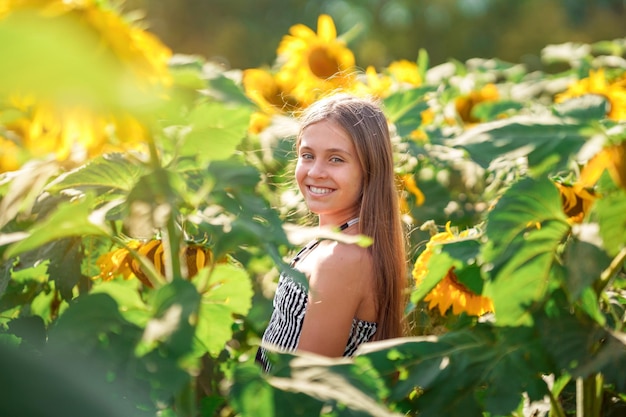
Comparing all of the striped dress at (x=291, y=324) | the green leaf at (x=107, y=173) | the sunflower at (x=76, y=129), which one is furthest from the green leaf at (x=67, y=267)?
the striped dress at (x=291, y=324)

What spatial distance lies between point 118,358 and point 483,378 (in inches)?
15.8

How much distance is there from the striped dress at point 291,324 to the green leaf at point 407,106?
17.5 inches

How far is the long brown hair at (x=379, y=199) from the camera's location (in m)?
1.35

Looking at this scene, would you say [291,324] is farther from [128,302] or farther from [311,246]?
[128,302]

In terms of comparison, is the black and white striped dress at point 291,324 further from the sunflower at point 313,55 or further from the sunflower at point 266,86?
the sunflower at point 313,55

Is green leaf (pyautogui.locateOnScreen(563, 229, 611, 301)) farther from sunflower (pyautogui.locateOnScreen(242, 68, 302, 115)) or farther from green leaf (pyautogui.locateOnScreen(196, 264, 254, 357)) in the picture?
sunflower (pyautogui.locateOnScreen(242, 68, 302, 115))

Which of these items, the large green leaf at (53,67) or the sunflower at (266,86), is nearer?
the large green leaf at (53,67)

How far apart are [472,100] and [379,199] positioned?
3.51 ft

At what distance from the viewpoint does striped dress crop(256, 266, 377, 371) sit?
4.38 feet

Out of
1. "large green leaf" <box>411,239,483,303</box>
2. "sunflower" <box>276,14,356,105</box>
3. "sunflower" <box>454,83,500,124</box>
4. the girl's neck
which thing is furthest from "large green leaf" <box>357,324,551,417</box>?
"sunflower" <box>276,14,356,105</box>

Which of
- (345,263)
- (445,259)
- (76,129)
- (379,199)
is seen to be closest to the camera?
(76,129)

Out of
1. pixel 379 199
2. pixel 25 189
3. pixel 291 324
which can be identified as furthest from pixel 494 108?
pixel 25 189

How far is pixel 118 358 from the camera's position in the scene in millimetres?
709

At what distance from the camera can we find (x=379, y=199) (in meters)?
1.44
